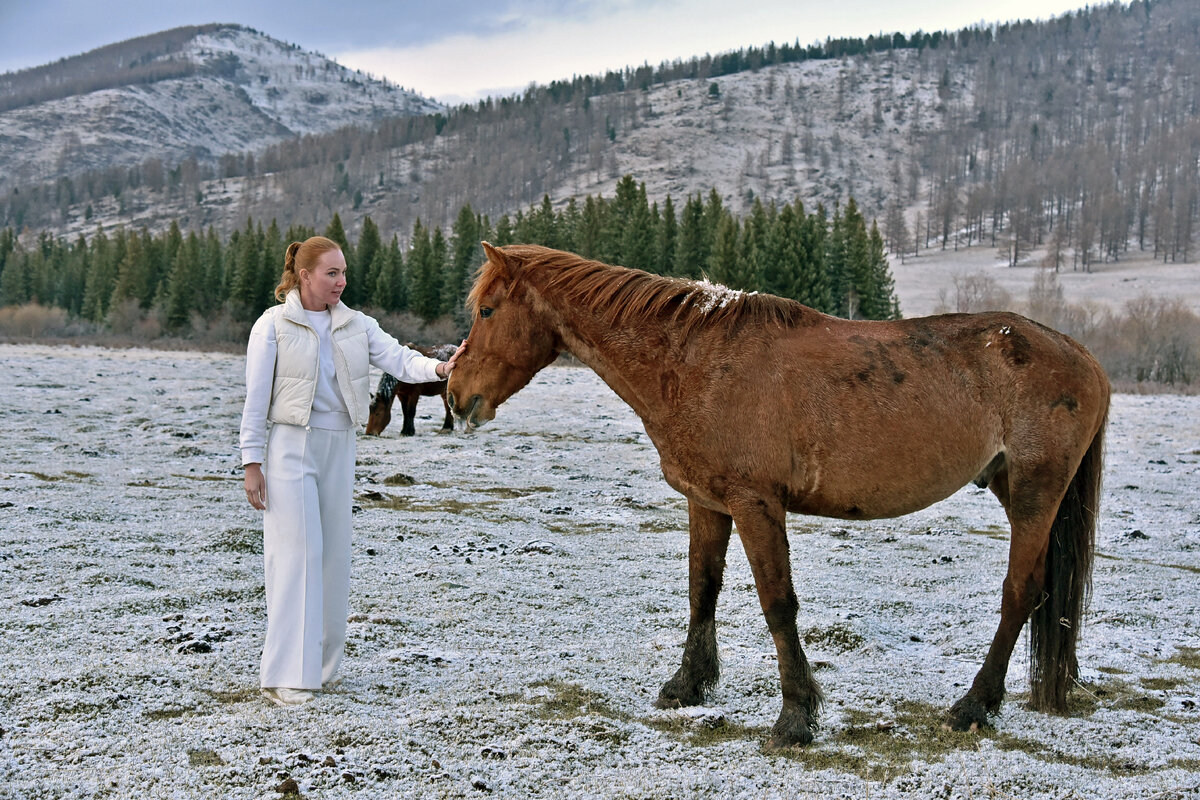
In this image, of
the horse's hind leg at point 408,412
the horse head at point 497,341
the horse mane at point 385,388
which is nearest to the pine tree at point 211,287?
the horse's hind leg at point 408,412

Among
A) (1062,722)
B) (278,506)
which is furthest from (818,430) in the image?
(278,506)

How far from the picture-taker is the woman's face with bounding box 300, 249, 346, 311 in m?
5.21

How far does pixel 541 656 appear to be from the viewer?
19.0 feet

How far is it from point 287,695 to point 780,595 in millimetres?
2801

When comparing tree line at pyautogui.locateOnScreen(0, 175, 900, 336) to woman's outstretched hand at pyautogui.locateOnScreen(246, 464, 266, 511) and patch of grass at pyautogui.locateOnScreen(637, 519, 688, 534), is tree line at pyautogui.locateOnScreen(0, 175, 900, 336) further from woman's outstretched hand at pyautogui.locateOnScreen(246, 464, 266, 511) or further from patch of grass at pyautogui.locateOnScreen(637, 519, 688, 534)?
woman's outstretched hand at pyautogui.locateOnScreen(246, 464, 266, 511)

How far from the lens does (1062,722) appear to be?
4.93m

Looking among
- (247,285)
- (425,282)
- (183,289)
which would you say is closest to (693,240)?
(425,282)

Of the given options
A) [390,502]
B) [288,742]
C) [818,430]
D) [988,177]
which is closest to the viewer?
[288,742]

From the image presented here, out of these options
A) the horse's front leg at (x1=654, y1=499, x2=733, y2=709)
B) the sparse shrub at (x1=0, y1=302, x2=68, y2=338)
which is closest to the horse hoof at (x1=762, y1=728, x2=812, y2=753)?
the horse's front leg at (x1=654, y1=499, x2=733, y2=709)

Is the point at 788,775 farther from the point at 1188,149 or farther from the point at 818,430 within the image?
the point at 1188,149

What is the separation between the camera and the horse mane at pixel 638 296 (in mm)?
5102

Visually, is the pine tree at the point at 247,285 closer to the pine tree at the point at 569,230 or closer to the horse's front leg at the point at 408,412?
the pine tree at the point at 569,230

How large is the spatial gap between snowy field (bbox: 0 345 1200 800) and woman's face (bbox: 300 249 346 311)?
230 centimetres

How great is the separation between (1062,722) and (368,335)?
4.68m
